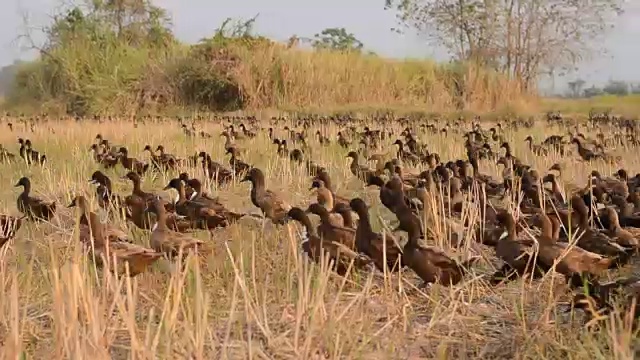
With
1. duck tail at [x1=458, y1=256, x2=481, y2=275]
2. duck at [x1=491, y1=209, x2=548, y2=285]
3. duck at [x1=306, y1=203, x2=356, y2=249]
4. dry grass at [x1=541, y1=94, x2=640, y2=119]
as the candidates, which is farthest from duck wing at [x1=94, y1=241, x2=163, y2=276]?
dry grass at [x1=541, y1=94, x2=640, y2=119]

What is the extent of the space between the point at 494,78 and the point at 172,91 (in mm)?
9474

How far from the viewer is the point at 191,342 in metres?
2.85

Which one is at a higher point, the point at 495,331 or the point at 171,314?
the point at 171,314

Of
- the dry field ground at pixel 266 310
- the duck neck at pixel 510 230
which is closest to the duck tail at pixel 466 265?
the dry field ground at pixel 266 310

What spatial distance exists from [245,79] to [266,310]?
19.5 meters

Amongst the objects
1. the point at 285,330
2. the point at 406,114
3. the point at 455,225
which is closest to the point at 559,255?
the point at 455,225

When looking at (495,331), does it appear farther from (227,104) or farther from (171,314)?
(227,104)

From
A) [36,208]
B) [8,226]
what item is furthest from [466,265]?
[36,208]

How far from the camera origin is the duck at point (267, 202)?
6.05 m

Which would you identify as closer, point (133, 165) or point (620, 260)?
point (620, 260)

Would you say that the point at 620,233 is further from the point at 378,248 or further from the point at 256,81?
the point at 256,81

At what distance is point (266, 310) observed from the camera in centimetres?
366

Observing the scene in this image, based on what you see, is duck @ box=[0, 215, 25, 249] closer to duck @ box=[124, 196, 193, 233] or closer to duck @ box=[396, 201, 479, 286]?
duck @ box=[124, 196, 193, 233]

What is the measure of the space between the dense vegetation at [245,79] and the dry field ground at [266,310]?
→ 53.7 feet
